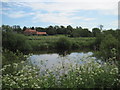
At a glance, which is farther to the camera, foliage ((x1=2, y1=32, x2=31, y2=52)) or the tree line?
foliage ((x1=2, y1=32, x2=31, y2=52))

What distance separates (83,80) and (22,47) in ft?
33.4

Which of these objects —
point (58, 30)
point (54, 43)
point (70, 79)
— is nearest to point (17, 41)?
point (54, 43)

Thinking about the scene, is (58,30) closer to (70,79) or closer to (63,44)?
(63,44)

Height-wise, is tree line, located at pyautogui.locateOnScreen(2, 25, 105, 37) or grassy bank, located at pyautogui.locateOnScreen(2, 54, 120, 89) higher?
tree line, located at pyautogui.locateOnScreen(2, 25, 105, 37)

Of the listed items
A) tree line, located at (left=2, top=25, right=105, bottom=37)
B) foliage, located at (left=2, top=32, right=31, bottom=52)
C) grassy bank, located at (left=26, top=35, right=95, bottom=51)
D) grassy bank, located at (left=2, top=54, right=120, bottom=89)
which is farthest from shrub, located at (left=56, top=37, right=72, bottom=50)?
grassy bank, located at (left=2, top=54, right=120, bottom=89)

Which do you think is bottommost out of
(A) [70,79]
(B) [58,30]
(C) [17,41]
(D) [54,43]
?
(A) [70,79]

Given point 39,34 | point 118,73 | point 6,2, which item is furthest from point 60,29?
point 118,73

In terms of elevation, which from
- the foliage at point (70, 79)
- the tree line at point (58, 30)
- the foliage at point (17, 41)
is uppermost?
the tree line at point (58, 30)

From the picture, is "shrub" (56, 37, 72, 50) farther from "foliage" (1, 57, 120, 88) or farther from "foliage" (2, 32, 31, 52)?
"foliage" (1, 57, 120, 88)

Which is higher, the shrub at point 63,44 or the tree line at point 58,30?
the tree line at point 58,30

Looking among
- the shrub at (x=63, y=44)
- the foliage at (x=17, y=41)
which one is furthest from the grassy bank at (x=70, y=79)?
the shrub at (x=63, y=44)

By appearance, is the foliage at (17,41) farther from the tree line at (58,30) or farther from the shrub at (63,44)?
the shrub at (63,44)

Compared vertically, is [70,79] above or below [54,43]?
below

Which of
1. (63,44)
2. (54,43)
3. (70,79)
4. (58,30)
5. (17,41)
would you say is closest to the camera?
(70,79)
